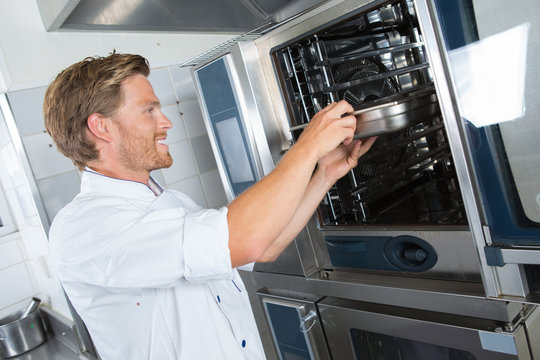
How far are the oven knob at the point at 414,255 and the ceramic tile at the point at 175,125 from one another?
1134mm

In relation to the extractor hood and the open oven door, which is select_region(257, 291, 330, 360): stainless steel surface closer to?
the open oven door

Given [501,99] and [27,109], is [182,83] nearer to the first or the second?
[27,109]

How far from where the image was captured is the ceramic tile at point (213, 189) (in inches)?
77.6

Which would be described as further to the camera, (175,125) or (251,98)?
(175,125)

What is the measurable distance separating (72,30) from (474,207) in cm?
150

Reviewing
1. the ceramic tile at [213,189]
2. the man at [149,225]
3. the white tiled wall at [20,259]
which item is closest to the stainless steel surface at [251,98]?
the man at [149,225]

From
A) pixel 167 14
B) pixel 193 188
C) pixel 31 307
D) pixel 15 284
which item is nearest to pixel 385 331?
pixel 193 188

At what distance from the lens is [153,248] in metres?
0.88

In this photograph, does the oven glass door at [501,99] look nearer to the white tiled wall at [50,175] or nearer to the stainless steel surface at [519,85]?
the stainless steel surface at [519,85]

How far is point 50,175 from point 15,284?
3.22ft

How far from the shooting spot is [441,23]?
83cm

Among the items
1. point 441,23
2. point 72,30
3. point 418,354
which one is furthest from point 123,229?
point 72,30

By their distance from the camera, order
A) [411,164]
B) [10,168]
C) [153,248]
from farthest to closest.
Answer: [10,168] → [411,164] → [153,248]

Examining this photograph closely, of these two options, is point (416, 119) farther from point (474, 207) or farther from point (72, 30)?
point (72, 30)
